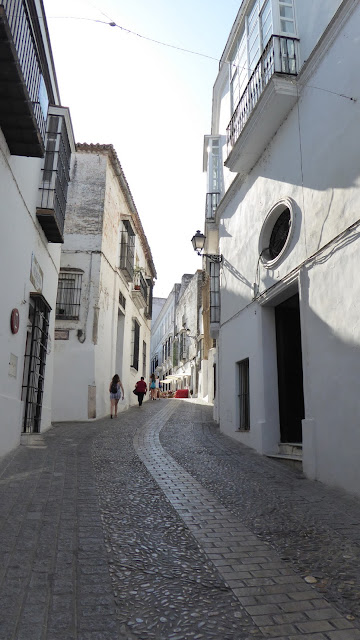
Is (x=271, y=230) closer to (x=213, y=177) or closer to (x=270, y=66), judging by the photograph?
(x=270, y=66)

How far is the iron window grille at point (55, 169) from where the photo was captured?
822 cm

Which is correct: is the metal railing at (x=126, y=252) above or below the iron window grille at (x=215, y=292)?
above

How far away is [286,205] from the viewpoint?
718 cm

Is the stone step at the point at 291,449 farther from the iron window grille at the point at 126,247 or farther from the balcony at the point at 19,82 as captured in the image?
the iron window grille at the point at 126,247

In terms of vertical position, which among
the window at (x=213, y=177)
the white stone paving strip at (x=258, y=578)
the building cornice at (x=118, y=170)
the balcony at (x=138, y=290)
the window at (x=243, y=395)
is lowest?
the white stone paving strip at (x=258, y=578)

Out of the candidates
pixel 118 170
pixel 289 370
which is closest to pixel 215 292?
pixel 289 370

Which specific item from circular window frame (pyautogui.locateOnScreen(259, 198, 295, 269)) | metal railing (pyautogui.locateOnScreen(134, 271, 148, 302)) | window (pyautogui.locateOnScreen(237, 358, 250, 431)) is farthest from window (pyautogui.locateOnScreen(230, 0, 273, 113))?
metal railing (pyautogui.locateOnScreen(134, 271, 148, 302))

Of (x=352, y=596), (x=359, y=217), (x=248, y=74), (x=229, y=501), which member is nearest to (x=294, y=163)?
(x=359, y=217)

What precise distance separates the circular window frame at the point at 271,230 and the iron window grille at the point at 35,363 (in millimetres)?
4069

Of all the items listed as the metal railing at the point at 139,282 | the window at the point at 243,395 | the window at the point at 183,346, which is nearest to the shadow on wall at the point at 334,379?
the window at the point at 243,395

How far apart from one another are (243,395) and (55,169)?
5748 mm

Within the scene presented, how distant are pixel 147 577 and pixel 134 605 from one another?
0.34 metres

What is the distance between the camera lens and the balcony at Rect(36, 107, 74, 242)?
8164mm

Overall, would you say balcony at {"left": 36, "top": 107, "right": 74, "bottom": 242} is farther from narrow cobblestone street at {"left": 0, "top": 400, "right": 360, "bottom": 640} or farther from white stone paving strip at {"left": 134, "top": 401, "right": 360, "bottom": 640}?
white stone paving strip at {"left": 134, "top": 401, "right": 360, "bottom": 640}
